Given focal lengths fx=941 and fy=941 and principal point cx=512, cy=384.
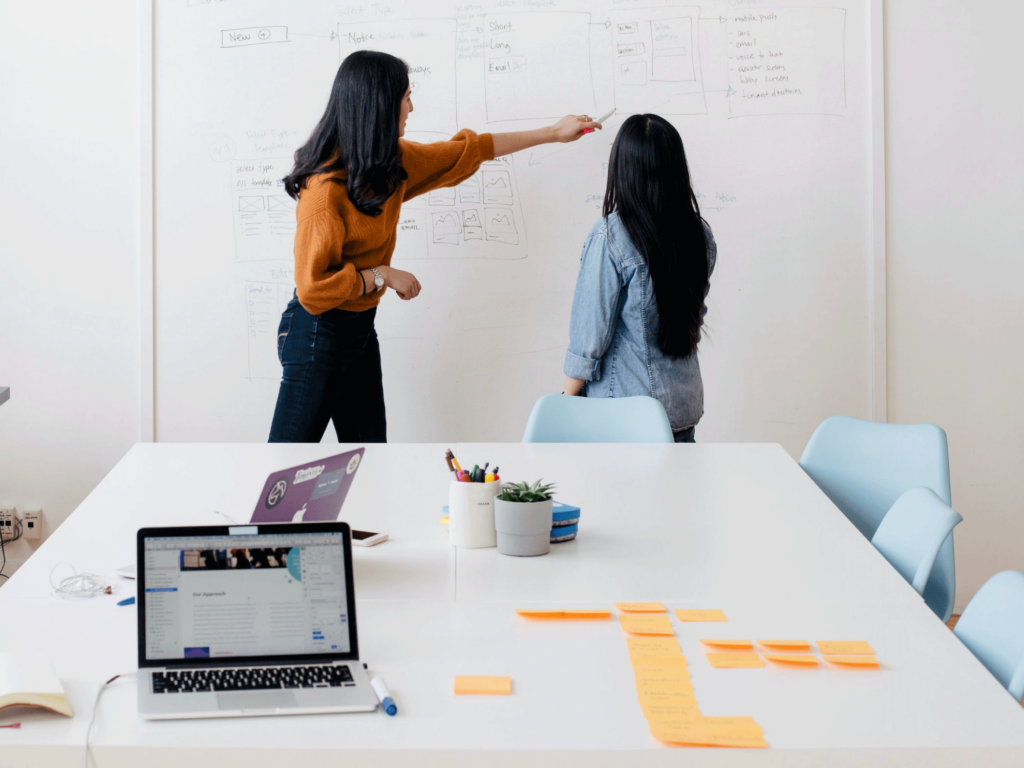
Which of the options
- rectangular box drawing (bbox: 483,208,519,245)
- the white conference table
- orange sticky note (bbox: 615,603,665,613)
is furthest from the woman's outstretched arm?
orange sticky note (bbox: 615,603,665,613)

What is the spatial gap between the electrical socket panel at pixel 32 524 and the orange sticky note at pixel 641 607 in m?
2.82

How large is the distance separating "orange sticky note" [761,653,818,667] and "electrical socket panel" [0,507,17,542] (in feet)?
10.2

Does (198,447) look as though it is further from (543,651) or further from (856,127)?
(856,127)

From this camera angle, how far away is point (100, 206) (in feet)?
11.0

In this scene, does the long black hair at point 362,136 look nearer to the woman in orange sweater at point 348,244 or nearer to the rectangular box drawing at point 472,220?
the woman in orange sweater at point 348,244

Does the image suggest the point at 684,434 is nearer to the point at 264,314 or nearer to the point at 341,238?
the point at 341,238

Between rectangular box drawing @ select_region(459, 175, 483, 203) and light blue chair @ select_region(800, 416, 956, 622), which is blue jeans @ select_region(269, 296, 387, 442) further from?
light blue chair @ select_region(800, 416, 956, 622)

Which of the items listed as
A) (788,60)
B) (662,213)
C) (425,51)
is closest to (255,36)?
(425,51)

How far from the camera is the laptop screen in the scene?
3.73 feet

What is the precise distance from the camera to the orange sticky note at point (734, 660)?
1153 mm

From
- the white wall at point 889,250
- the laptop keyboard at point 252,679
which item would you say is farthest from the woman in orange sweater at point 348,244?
the laptop keyboard at point 252,679

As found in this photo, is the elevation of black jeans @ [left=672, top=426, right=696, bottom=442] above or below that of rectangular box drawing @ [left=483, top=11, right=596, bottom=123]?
below

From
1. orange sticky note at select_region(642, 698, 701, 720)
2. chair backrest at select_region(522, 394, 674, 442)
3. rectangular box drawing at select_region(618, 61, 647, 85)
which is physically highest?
rectangular box drawing at select_region(618, 61, 647, 85)

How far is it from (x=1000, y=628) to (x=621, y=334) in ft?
5.01
